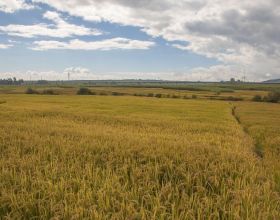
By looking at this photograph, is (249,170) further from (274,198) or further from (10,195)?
(10,195)

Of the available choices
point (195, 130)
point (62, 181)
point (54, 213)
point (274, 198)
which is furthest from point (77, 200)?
point (195, 130)

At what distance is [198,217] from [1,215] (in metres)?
3.56

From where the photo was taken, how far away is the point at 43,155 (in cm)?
1037

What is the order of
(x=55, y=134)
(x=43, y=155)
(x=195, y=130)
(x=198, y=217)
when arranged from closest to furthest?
(x=198, y=217) < (x=43, y=155) < (x=55, y=134) < (x=195, y=130)

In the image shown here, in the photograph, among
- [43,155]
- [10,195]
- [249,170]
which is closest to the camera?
[10,195]

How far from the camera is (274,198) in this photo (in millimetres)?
7051

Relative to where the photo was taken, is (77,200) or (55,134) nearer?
(77,200)

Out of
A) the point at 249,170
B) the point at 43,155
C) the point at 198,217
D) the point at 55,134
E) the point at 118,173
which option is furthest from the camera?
the point at 55,134

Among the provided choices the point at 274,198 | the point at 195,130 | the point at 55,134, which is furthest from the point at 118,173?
the point at 195,130

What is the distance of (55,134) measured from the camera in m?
15.1

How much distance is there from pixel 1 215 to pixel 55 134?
353 inches

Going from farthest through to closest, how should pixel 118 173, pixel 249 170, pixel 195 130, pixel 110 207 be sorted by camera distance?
1. pixel 195 130
2. pixel 249 170
3. pixel 118 173
4. pixel 110 207

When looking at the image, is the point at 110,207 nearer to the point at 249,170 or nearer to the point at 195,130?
the point at 249,170

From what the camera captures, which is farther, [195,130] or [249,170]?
[195,130]
